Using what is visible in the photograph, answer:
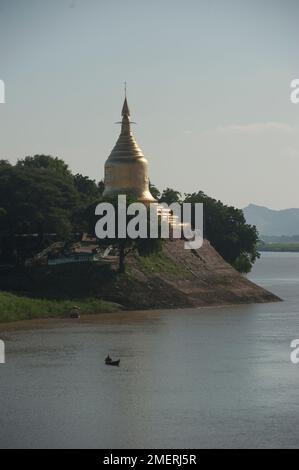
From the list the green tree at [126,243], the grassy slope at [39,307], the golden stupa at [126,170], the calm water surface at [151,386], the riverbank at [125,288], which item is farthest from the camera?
the golden stupa at [126,170]

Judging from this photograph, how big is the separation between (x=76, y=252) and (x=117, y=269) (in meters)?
4.93

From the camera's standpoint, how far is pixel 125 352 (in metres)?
55.9

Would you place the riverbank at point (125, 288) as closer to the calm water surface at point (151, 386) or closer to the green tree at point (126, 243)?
the green tree at point (126, 243)

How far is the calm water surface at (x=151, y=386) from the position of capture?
1447 inches

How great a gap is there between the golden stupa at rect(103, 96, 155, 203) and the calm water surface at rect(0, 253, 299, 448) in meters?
33.0

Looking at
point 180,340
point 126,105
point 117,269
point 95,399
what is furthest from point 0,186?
point 95,399

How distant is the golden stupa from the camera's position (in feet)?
336

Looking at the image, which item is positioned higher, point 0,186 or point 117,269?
point 0,186

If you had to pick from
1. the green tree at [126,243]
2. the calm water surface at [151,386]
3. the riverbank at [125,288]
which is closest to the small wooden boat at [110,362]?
the calm water surface at [151,386]

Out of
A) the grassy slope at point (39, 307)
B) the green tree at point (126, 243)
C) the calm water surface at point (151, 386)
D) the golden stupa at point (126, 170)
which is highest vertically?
the golden stupa at point (126, 170)

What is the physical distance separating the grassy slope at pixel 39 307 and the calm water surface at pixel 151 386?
333 centimetres

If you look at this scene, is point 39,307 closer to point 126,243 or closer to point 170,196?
point 126,243
